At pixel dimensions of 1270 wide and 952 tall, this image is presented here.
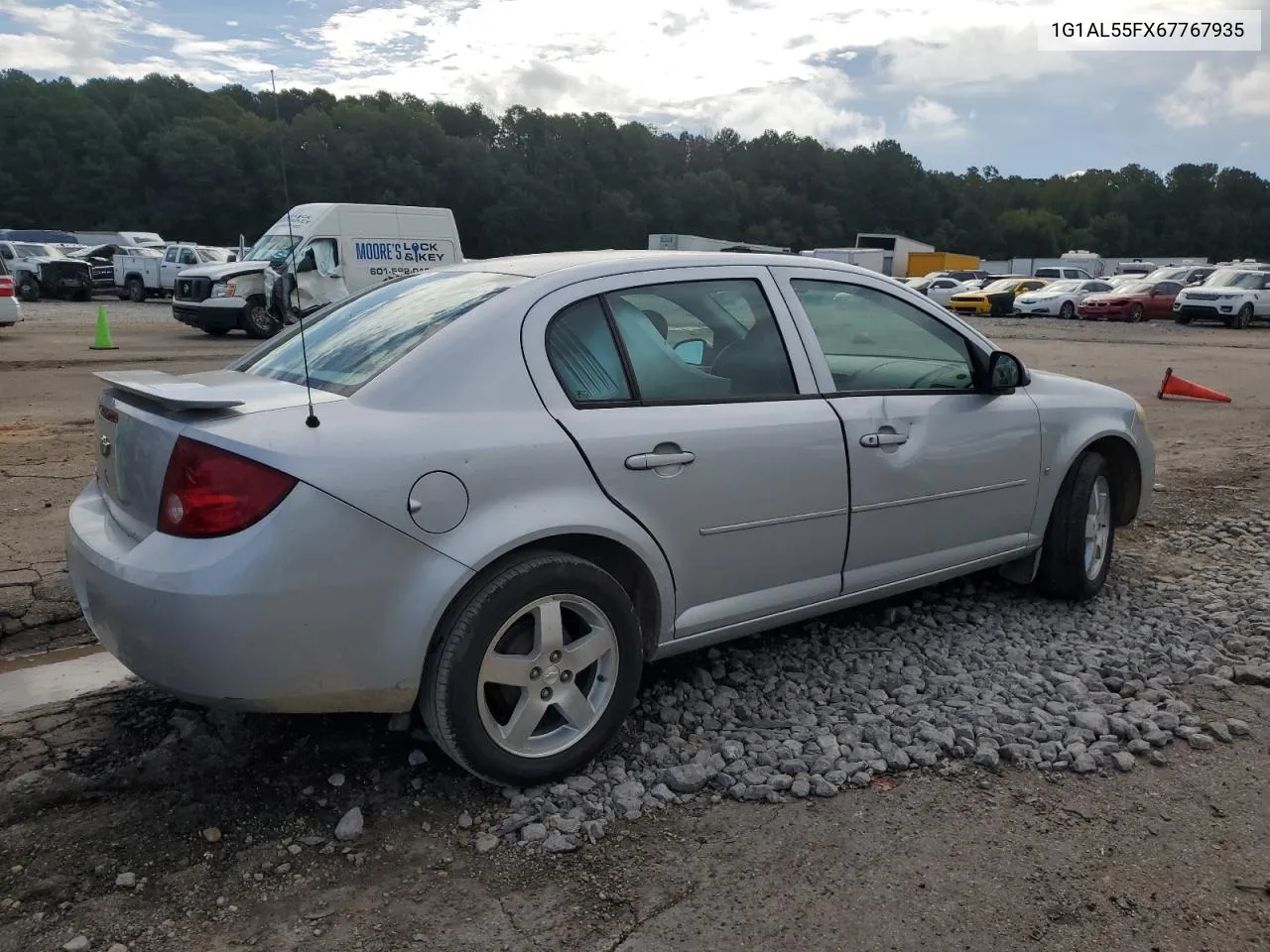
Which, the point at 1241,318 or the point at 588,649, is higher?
the point at 588,649

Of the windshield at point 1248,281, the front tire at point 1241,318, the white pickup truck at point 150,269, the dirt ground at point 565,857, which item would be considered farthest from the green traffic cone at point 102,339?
the windshield at point 1248,281

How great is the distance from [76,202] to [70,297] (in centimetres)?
4777

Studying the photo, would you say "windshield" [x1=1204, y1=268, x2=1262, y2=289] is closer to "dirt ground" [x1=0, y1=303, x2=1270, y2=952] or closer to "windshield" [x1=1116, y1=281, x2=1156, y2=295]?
"windshield" [x1=1116, y1=281, x2=1156, y2=295]

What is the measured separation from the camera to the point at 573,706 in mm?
3119

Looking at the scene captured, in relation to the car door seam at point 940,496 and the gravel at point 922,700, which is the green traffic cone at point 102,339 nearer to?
the gravel at point 922,700

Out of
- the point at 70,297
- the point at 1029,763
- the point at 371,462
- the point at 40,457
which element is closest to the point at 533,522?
the point at 371,462

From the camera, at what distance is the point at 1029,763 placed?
329 centimetres

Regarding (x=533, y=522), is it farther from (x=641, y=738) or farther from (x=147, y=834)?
(x=147, y=834)

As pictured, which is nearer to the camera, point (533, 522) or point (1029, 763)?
point (533, 522)

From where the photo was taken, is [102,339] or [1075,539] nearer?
→ [1075,539]

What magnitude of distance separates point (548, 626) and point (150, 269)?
33326mm

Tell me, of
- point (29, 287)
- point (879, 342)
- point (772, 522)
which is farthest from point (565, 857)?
point (29, 287)

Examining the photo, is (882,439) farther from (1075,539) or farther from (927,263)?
(927,263)

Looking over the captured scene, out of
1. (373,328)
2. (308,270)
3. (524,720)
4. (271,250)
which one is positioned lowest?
(524,720)
